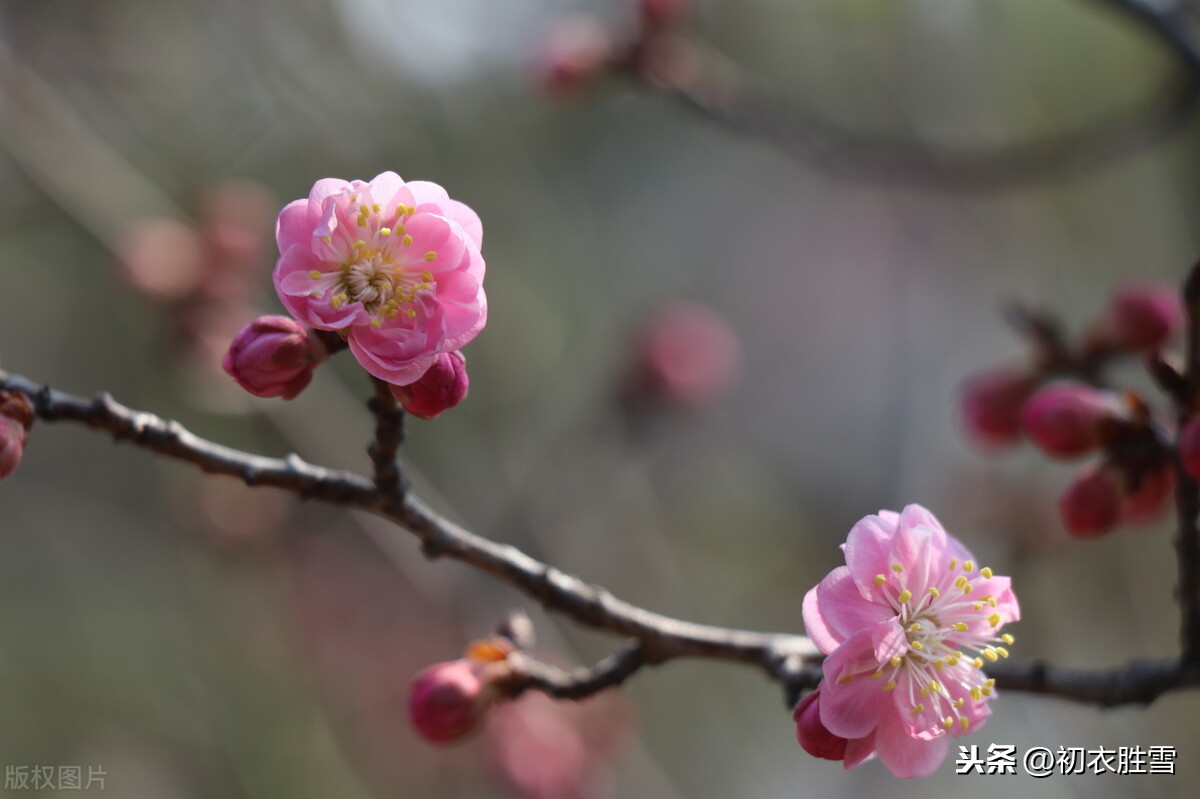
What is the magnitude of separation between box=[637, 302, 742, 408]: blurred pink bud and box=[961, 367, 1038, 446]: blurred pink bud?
61.6 inches

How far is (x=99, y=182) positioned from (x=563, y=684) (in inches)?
90.7

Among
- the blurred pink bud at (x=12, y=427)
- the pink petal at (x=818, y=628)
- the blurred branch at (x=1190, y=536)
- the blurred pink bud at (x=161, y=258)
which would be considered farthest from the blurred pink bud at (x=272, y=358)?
the blurred pink bud at (x=161, y=258)

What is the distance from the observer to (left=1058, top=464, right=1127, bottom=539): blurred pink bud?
1.29m

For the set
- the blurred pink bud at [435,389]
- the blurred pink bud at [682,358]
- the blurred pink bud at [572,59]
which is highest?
the blurred pink bud at [572,59]

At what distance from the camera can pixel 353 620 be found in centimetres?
401

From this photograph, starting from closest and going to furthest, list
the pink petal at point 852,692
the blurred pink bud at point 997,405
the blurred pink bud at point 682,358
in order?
the pink petal at point 852,692
the blurred pink bud at point 997,405
the blurred pink bud at point 682,358

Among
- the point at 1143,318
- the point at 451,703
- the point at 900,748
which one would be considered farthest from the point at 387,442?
the point at 1143,318

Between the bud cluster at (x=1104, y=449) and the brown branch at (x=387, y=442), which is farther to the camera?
the bud cluster at (x=1104, y=449)

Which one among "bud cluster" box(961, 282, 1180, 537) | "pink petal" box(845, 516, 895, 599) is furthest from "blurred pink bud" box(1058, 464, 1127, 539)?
"pink petal" box(845, 516, 895, 599)

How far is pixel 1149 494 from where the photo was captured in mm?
1334

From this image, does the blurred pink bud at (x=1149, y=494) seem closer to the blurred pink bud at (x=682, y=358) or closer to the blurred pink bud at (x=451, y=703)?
the blurred pink bud at (x=451, y=703)

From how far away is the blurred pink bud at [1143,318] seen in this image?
1.61 metres

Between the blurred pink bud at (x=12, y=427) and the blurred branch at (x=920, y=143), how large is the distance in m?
1.79

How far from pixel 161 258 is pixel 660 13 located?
5.22 feet
